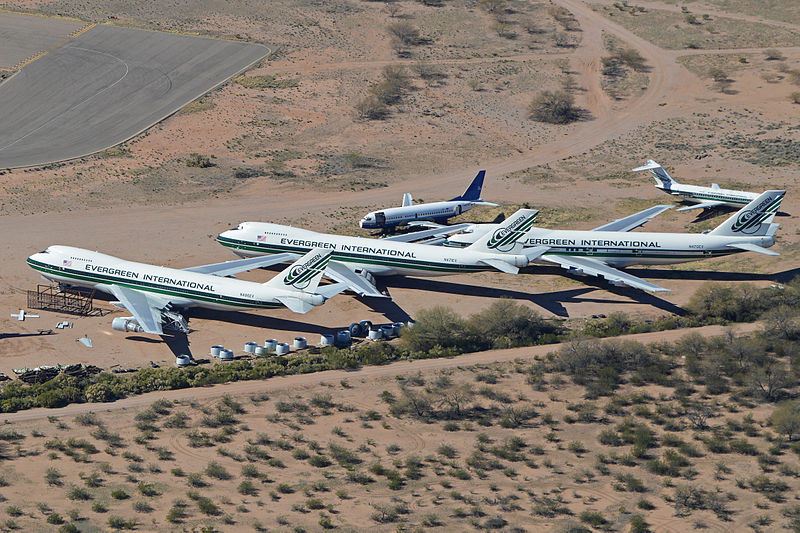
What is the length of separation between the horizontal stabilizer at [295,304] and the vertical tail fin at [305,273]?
120 centimetres

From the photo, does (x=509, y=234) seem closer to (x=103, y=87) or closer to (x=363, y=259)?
(x=363, y=259)

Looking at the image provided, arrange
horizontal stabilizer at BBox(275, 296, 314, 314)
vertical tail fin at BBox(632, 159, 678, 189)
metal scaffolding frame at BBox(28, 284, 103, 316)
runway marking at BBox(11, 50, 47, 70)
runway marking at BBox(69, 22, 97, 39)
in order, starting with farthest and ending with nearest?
runway marking at BBox(69, 22, 97, 39), runway marking at BBox(11, 50, 47, 70), vertical tail fin at BBox(632, 159, 678, 189), metal scaffolding frame at BBox(28, 284, 103, 316), horizontal stabilizer at BBox(275, 296, 314, 314)

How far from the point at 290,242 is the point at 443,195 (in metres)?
28.7

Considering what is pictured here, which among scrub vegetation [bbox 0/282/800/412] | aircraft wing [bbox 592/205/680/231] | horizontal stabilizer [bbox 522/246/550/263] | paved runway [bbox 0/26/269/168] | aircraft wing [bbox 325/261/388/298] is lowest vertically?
scrub vegetation [bbox 0/282/800/412]

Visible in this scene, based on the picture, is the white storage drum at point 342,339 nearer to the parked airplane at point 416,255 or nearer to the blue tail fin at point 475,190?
the parked airplane at point 416,255

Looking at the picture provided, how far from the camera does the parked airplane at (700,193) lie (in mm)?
114750

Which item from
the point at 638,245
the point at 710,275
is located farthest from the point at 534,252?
the point at 710,275

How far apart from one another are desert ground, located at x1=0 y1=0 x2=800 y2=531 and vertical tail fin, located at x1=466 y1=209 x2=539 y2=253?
466 centimetres

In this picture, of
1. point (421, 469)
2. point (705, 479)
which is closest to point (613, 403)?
point (705, 479)

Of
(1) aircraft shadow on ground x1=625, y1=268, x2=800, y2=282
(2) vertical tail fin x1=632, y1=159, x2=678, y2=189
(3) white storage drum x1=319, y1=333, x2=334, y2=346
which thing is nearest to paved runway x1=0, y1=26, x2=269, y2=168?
(3) white storage drum x1=319, y1=333, x2=334, y2=346

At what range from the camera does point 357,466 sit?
65.5 m

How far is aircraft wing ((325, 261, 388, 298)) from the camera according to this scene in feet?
300

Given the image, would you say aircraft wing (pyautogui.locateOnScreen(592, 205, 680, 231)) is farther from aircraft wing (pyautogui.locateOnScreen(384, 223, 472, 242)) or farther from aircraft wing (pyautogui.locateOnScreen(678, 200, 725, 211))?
aircraft wing (pyautogui.locateOnScreen(384, 223, 472, 242))

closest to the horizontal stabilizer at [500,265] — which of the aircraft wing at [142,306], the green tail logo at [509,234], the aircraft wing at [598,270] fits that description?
the green tail logo at [509,234]
